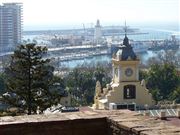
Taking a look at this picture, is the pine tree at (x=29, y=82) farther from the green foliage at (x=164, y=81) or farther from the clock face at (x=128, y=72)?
the green foliage at (x=164, y=81)

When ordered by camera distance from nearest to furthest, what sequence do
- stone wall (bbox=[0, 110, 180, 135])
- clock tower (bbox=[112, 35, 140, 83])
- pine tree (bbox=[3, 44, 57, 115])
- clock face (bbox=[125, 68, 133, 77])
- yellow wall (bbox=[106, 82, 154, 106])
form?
stone wall (bbox=[0, 110, 180, 135])
pine tree (bbox=[3, 44, 57, 115])
yellow wall (bbox=[106, 82, 154, 106])
clock tower (bbox=[112, 35, 140, 83])
clock face (bbox=[125, 68, 133, 77])

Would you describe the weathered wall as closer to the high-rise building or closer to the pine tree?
the pine tree

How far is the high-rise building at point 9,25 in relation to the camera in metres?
131

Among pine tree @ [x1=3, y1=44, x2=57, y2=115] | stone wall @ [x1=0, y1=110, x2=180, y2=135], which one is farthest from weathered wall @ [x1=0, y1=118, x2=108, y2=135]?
pine tree @ [x1=3, y1=44, x2=57, y2=115]

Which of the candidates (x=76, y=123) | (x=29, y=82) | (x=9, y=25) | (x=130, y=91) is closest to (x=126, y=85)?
(x=130, y=91)

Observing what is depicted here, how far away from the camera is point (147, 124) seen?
463 centimetres

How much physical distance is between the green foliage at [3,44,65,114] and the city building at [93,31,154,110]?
27.8 ft

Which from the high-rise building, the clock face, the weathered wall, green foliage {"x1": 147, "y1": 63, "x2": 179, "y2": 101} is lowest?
green foliage {"x1": 147, "y1": 63, "x2": 179, "y2": 101}

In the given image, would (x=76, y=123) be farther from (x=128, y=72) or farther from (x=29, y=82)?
(x=128, y=72)

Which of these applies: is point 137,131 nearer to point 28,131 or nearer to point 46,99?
point 28,131

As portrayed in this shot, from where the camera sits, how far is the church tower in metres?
24.3

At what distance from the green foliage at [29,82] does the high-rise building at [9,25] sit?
4536 inches

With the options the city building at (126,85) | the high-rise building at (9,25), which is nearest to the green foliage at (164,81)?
the city building at (126,85)

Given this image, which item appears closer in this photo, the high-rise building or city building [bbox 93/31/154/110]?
city building [bbox 93/31/154/110]
